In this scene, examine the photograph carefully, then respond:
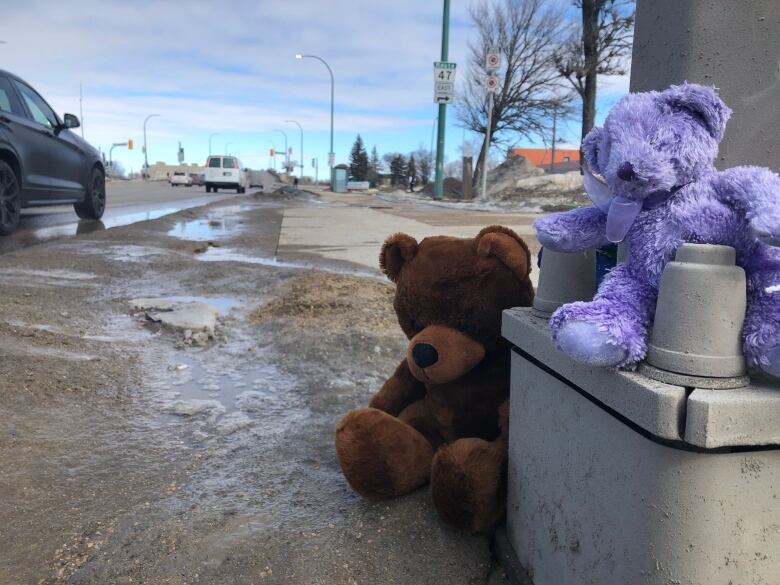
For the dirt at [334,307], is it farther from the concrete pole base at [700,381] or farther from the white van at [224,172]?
the white van at [224,172]

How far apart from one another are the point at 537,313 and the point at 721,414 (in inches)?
25.9

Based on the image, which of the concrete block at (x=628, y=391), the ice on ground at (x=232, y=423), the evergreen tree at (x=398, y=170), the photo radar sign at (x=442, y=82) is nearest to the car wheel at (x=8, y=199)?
the ice on ground at (x=232, y=423)

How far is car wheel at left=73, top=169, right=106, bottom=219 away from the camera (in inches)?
393

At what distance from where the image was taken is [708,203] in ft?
4.18

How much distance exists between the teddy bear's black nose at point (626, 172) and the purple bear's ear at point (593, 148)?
17cm

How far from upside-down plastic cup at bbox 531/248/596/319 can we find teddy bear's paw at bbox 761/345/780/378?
58cm

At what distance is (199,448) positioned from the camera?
2.40 metres

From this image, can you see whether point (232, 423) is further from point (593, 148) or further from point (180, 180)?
point (180, 180)

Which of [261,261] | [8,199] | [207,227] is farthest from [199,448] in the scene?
[207,227]

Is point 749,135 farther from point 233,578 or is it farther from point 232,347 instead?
point 232,347

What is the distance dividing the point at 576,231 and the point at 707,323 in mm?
492

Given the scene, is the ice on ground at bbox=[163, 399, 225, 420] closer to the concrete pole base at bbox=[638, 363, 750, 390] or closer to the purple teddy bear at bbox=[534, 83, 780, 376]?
the purple teddy bear at bbox=[534, 83, 780, 376]

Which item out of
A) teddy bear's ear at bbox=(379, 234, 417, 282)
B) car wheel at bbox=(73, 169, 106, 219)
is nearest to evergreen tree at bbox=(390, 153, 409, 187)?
car wheel at bbox=(73, 169, 106, 219)

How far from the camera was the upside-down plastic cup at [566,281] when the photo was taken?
5.33ft
